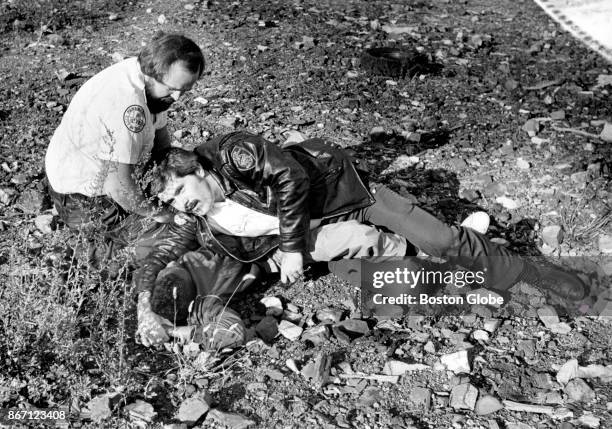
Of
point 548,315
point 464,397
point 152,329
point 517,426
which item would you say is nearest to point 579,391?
point 517,426

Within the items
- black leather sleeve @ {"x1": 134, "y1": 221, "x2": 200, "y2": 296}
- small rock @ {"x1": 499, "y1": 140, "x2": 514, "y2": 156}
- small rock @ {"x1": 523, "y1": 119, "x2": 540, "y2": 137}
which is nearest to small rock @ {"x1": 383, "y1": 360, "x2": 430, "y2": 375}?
black leather sleeve @ {"x1": 134, "y1": 221, "x2": 200, "y2": 296}

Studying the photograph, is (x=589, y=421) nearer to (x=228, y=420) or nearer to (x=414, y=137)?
(x=228, y=420)

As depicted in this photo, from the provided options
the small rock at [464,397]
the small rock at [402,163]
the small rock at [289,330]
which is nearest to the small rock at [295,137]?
the small rock at [402,163]

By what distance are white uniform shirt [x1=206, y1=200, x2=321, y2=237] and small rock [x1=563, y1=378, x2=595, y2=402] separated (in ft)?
5.51

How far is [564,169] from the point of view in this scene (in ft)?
16.2

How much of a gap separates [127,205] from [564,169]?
9.54ft

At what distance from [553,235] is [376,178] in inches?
48.8

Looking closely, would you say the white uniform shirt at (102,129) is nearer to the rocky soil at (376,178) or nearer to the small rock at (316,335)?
the rocky soil at (376,178)

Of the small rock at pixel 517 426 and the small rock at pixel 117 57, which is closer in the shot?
the small rock at pixel 517 426

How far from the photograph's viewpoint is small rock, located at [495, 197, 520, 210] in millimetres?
4672

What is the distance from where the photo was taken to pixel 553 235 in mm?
4340

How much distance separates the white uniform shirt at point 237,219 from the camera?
3990 millimetres

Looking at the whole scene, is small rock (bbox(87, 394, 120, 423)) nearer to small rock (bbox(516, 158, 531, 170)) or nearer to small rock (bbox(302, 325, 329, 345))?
small rock (bbox(302, 325, 329, 345))

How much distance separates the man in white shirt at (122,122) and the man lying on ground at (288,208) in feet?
0.79
